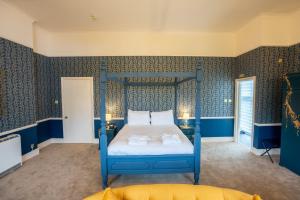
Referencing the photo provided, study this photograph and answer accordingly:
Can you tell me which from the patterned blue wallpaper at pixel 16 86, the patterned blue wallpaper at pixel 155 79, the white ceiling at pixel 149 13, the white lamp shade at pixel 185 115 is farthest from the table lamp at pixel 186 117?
the patterned blue wallpaper at pixel 16 86

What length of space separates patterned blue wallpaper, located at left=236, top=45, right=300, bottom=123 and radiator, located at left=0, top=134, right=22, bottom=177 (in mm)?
5483

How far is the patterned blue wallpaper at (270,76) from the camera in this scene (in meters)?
3.97

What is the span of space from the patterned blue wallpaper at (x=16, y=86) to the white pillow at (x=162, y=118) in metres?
3.04

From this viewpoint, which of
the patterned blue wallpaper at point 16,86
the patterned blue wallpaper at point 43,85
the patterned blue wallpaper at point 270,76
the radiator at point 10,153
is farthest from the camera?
the patterned blue wallpaper at point 43,85

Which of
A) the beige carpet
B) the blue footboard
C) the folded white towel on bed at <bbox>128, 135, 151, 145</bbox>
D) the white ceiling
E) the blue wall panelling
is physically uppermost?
the white ceiling

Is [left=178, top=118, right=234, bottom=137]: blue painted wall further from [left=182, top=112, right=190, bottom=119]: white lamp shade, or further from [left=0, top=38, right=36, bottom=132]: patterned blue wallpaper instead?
[left=0, top=38, right=36, bottom=132]: patterned blue wallpaper

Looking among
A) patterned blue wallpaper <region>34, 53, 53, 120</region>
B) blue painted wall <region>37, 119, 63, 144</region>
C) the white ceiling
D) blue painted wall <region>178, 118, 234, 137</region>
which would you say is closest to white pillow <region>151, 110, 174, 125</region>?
blue painted wall <region>178, 118, 234, 137</region>

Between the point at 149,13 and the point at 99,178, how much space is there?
3.60 metres

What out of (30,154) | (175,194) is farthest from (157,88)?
(175,194)

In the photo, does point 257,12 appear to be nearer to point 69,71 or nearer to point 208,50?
point 208,50

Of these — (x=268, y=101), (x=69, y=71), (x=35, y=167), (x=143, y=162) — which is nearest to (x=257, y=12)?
(x=268, y=101)

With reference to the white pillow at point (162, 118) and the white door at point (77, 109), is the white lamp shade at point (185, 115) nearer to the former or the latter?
the white pillow at point (162, 118)

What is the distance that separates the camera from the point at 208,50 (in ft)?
16.5

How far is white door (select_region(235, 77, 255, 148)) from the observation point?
180 inches
